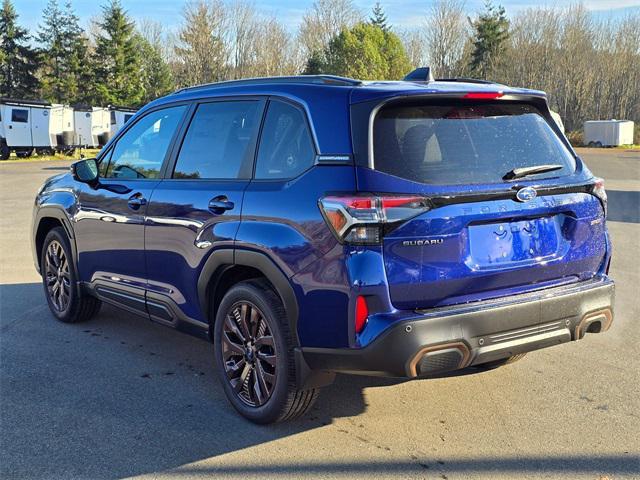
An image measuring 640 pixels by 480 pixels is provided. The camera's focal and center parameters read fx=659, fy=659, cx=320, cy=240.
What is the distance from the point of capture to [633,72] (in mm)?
67000

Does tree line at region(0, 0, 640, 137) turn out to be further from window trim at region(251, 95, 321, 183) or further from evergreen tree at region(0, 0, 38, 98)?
window trim at region(251, 95, 321, 183)

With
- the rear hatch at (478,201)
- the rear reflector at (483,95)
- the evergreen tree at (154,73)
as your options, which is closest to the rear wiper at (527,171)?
the rear hatch at (478,201)

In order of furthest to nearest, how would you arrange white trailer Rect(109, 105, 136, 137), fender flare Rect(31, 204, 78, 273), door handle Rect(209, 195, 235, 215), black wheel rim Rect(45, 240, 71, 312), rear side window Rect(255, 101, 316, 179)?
white trailer Rect(109, 105, 136, 137), black wheel rim Rect(45, 240, 71, 312), fender flare Rect(31, 204, 78, 273), door handle Rect(209, 195, 235, 215), rear side window Rect(255, 101, 316, 179)

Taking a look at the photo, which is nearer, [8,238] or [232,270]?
[232,270]

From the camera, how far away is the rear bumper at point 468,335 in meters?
3.07

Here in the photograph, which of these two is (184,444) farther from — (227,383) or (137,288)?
→ (137,288)

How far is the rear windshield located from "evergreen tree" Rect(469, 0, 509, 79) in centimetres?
6968

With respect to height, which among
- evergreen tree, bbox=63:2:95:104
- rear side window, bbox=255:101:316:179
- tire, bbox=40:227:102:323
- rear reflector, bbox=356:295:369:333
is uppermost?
evergreen tree, bbox=63:2:95:104

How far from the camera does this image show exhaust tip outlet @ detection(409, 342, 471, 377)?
310 centimetres

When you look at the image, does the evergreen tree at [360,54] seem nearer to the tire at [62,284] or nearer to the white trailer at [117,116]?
the white trailer at [117,116]

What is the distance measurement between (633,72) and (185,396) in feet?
240

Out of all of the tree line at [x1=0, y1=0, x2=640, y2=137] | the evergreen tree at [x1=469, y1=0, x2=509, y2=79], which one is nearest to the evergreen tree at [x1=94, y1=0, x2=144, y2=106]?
the tree line at [x1=0, y1=0, x2=640, y2=137]

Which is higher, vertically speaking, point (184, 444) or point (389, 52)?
point (389, 52)

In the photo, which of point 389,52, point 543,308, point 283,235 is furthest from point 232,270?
point 389,52
